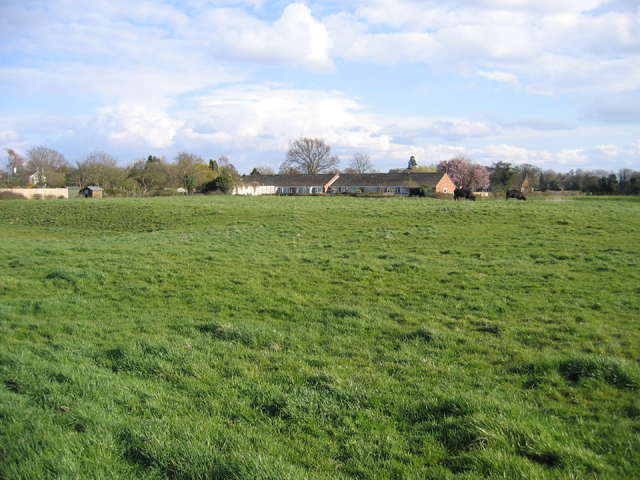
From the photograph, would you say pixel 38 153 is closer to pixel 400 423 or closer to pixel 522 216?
pixel 522 216

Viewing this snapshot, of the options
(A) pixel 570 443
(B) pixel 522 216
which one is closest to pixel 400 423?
(A) pixel 570 443

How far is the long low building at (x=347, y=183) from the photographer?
258 ft

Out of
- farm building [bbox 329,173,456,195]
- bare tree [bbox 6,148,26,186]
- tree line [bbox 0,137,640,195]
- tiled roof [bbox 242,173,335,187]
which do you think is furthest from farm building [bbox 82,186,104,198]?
farm building [bbox 329,173,456,195]

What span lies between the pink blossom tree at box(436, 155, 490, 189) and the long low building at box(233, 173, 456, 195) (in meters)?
6.19

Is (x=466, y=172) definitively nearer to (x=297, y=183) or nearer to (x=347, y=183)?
(x=347, y=183)

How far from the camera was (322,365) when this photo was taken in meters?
6.10

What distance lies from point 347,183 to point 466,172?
27.4m

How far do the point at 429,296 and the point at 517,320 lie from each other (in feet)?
7.69

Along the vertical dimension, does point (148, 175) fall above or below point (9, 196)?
above

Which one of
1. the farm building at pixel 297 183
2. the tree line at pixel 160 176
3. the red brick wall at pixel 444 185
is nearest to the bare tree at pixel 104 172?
the tree line at pixel 160 176

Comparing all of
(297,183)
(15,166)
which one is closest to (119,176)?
(15,166)

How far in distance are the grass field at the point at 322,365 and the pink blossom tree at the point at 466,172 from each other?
79.4m

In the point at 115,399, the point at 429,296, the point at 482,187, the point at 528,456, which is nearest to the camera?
the point at 528,456

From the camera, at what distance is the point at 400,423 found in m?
4.37
